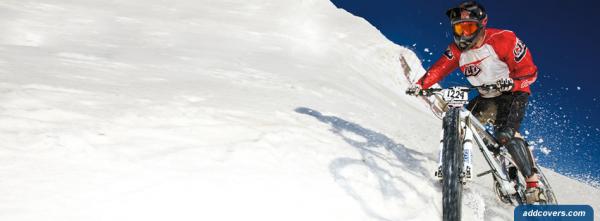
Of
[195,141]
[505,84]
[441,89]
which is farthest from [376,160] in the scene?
[195,141]

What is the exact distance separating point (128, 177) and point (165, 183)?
11.5 inches

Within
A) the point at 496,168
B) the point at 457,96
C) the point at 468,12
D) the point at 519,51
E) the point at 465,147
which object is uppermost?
the point at 468,12

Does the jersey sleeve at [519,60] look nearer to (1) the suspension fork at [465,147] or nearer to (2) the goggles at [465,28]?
(2) the goggles at [465,28]

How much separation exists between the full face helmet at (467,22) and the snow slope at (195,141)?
1.70 m

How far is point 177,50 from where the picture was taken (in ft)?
38.2

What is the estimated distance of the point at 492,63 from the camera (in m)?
5.76

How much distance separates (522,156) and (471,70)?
4.29ft

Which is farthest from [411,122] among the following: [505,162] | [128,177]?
[128,177]

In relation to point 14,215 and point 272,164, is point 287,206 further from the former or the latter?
point 14,215

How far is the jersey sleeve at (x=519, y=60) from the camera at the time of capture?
5348 mm

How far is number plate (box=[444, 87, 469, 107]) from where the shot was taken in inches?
174

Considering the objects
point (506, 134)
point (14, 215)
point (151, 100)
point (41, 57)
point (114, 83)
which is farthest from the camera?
point (41, 57)

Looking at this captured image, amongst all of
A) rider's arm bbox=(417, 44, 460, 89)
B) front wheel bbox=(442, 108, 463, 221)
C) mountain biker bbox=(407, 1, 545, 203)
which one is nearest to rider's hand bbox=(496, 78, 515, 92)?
mountain biker bbox=(407, 1, 545, 203)

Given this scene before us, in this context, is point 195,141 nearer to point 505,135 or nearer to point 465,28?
point 465,28
